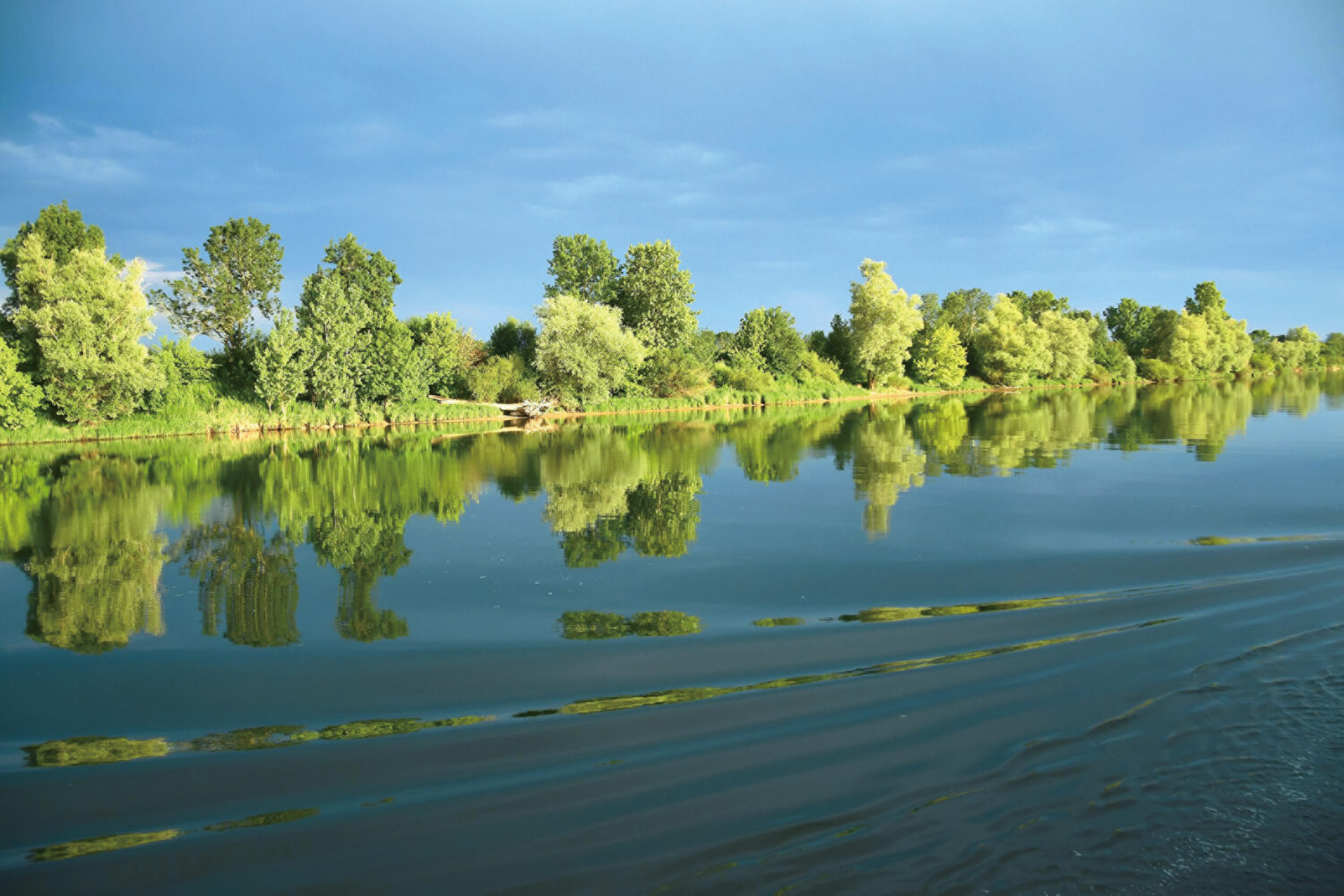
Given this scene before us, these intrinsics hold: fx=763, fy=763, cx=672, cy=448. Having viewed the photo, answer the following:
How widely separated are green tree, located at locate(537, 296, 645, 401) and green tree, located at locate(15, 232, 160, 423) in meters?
17.9

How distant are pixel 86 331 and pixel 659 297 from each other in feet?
104

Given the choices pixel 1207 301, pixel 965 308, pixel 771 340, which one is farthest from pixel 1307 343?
pixel 771 340

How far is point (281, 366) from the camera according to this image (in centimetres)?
3462

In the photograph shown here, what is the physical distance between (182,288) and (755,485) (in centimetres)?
3766

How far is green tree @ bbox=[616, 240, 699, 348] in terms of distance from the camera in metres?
51.5

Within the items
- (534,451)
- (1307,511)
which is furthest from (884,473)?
(534,451)

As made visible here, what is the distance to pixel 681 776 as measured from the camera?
395cm

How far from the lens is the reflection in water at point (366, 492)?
7602 mm

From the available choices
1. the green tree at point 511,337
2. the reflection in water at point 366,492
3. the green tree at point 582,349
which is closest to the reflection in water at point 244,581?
the reflection in water at point 366,492

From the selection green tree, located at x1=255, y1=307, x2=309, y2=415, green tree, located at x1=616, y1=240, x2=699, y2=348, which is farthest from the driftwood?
green tree, located at x1=616, y1=240, x2=699, y2=348

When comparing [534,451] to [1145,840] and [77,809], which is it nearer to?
[77,809]

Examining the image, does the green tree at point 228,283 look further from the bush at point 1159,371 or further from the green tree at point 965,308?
the bush at point 1159,371

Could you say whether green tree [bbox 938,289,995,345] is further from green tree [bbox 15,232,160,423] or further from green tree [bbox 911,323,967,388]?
green tree [bbox 15,232,160,423]

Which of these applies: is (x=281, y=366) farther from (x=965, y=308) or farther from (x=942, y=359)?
(x=965, y=308)
